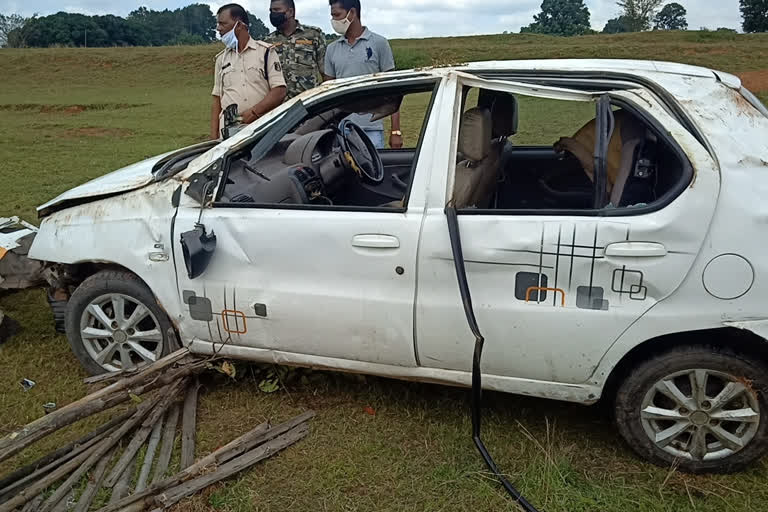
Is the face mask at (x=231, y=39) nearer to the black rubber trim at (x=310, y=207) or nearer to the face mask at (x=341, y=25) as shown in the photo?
the face mask at (x=341, y=25)

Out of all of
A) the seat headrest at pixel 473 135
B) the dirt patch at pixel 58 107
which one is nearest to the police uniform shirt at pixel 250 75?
the seat headrest at pixel 473 135

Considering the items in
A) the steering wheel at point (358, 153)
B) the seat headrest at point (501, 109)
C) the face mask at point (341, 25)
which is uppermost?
the face mask at point (341, 25)

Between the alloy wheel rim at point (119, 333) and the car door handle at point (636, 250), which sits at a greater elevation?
the car door handle at point (636, 250)

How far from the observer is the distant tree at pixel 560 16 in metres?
59.6

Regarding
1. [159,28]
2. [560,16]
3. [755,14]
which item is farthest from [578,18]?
[159,28]

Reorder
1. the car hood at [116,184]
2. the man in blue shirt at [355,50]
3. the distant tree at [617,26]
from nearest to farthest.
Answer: the car hood at [116,184] < the man in blue shirt at [355,50] < the distant tree at [617,26]

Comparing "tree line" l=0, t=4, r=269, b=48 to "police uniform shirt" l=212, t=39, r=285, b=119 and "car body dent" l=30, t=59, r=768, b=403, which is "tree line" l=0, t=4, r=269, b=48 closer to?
"police uniform shirt" l=212, t=39, r=285, b=119

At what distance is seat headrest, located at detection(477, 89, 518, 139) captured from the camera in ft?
11.2

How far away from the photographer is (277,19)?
558 cm

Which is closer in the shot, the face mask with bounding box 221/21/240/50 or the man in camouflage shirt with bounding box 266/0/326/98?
the face mask with bounding box 221/21/240/50

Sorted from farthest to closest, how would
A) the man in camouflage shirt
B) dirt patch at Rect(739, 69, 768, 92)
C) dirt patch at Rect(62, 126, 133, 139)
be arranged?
dirt patch at Rect(739, 69, 768, 92) < dirt patch at Rect(62, 126, 133, 139) < the man in camouflage shirt

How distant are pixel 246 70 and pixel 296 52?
65cm

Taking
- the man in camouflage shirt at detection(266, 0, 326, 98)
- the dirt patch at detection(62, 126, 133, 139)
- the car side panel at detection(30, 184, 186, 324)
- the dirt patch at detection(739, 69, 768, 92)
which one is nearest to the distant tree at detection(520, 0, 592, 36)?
the dirt patch at detection(739, 69, 768, 92)

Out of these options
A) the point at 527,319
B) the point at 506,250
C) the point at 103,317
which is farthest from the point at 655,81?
the point at 103,317
